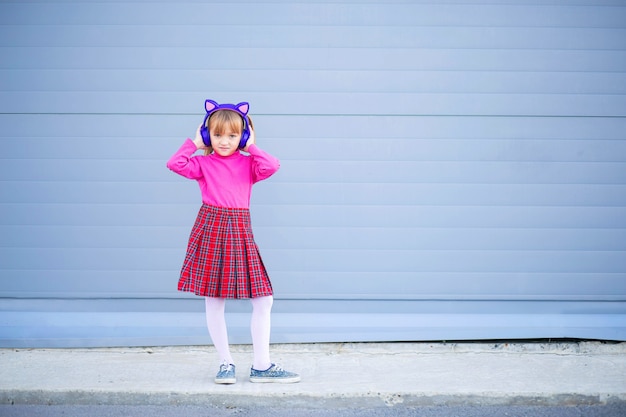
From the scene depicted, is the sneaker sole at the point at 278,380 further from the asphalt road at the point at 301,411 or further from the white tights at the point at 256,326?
the asphalt road at the point at 301,411

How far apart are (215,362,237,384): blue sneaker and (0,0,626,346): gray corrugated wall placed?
29.9 inches

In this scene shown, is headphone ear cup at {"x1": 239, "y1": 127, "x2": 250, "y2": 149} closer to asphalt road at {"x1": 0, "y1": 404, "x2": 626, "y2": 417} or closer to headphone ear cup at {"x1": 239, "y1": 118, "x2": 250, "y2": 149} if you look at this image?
headphone ear cup at {"x1": 239, "y1": 118, "x2": 250, "y2": 149}

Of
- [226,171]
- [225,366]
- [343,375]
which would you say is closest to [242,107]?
[226,171]

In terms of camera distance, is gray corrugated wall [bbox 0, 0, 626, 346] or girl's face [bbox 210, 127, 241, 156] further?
gray corrugated wall [bbox 0, 0, 626, 346]

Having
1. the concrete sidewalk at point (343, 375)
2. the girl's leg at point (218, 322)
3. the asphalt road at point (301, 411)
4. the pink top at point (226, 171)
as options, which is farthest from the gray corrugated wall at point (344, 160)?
the asphalt road at point (301, 411)

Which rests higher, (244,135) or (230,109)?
(230,109)

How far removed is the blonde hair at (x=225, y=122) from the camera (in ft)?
12.6

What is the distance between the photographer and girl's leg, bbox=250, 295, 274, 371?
3.96 meters

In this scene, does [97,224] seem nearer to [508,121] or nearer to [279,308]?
[279,308]

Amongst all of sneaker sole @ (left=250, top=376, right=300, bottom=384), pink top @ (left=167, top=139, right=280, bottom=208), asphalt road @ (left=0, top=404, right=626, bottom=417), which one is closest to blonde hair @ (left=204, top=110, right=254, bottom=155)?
pink top @ (left=167, top=139, right=280, bottom=208)

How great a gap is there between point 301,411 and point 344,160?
6.18 feet

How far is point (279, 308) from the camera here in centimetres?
486

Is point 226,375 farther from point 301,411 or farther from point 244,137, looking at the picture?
point 244,137

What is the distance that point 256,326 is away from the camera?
3986mm
